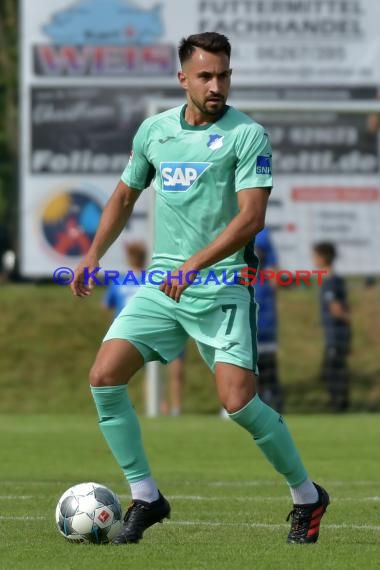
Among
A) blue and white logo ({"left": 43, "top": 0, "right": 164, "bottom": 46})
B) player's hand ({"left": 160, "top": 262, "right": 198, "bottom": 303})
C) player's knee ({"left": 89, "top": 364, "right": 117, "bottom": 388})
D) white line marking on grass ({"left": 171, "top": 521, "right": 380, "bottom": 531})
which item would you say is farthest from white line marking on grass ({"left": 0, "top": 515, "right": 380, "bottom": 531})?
blue and white logo ({"left": 43, "top": 0, "right": 164, "bottom": 46})

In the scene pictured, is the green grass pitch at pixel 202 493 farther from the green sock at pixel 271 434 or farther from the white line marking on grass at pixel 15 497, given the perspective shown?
the green sock at pixel 271 434

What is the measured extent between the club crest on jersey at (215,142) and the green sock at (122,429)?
1.21m

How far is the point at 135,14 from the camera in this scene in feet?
68.9

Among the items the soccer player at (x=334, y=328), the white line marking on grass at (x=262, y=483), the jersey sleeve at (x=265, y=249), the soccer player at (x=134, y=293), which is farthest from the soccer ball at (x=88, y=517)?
the soccer player at (x=334, y=328)

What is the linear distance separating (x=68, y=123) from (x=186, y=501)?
1233cm

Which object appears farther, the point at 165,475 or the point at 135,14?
the point at 135,14

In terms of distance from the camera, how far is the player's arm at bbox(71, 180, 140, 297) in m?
7.45

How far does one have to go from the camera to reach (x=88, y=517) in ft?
23.4

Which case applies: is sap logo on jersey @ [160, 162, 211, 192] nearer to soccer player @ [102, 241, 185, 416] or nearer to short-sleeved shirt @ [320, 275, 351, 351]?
soccer player @ [102, 241, 185, 416]

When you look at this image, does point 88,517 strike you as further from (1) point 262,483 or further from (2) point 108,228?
(1) point 262,483

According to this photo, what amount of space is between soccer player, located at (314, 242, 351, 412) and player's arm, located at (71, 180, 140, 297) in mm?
10445

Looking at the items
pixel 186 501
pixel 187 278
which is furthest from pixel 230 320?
pixel 186 501

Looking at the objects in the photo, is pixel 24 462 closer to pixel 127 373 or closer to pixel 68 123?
pixel 127 373

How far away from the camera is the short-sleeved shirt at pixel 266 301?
17000mm
